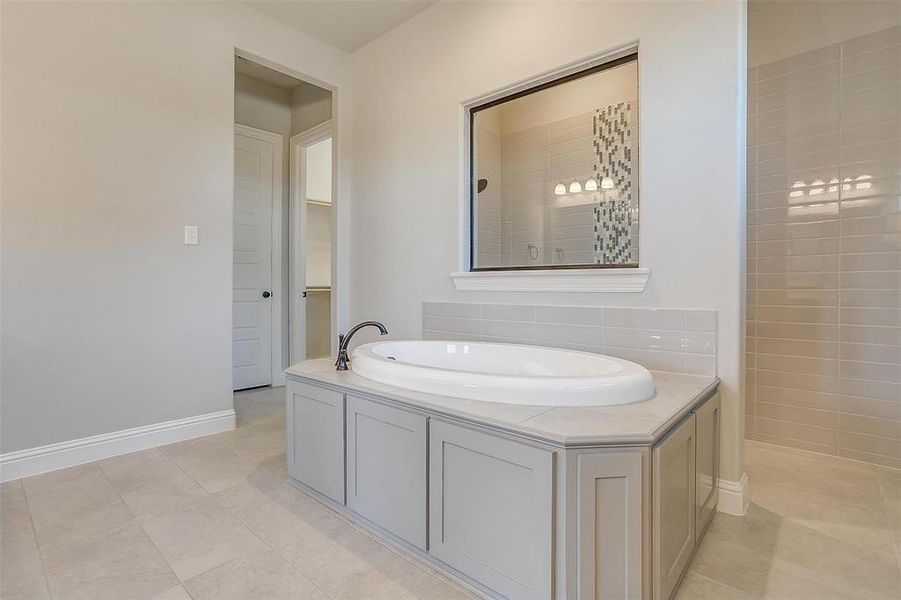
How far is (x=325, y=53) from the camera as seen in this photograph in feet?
11.2

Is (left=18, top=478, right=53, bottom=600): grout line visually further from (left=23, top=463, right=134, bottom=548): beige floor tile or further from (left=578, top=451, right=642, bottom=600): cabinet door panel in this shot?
(left=578, top=451, right=642, bottom=600): cabinet door panel

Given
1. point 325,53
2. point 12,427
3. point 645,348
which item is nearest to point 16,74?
point 12,427

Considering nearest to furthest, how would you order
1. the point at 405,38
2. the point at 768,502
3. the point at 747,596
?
the point at 747,596 < the point at 768,502 < the point at 405,38

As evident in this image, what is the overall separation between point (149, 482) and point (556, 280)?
2204 mm

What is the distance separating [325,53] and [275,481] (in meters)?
3.05

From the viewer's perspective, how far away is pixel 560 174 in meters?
2.66

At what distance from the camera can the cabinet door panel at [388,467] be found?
147 centimetres

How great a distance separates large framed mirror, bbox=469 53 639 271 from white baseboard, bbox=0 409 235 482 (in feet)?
6.38

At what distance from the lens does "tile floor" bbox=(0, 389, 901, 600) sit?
136 cm

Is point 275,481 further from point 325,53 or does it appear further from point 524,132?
point 325,53

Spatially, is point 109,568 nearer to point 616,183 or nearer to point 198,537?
point 198,537

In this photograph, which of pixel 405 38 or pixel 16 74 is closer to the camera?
pixel 16 74

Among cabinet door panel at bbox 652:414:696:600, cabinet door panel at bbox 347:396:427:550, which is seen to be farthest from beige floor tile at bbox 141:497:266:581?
cabinet door panel at bbox 652:414:696:600

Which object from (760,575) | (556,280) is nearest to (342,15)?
(556,280)
